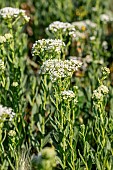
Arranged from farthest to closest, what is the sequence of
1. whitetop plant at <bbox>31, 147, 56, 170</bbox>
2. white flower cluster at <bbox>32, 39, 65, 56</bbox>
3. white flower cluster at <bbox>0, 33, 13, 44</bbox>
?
white flower cluster at <bbox>0, 33, 13, 44</bbox>, white flower cluster at <bbox>32, 39, 65, 56</bbox>, whitetop plant at <bbox>31, 147, 56, 170</bbox>

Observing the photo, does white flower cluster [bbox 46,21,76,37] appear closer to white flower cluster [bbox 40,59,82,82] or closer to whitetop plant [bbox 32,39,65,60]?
whitetop plant [bbox 32,39,65,60]

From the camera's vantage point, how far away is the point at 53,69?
2.45m

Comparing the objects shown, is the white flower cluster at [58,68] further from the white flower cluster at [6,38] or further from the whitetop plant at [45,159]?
the whitetop plant at [45,159]

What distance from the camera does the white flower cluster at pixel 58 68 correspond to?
95.2 inches

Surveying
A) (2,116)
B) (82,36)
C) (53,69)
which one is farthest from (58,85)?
(82,36)

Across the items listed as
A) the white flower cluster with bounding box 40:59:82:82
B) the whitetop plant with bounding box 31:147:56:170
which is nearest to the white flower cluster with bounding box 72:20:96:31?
the white flower cluster with bounding box 40:59:82:82

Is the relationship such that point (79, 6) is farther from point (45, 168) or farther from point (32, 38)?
point (45, 168)

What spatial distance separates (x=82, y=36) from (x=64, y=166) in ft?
6.42

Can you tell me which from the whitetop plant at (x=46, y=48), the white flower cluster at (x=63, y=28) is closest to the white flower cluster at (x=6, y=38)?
the whitetop plant at (x=46, y=48)

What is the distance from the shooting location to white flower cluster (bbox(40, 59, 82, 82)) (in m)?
2.42

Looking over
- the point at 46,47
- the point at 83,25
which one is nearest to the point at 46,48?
the point at 46,47

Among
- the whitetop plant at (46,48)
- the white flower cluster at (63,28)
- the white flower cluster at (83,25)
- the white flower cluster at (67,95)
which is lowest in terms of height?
the white flower cluster at (67,95)

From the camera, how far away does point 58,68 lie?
2451 mm

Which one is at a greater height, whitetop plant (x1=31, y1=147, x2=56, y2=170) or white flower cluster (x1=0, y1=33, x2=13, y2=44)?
white flower cluster (x1=0, y1=33, x2=13, y2=44)
